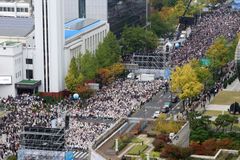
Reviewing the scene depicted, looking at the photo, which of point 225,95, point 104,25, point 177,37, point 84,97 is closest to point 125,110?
point 84,97

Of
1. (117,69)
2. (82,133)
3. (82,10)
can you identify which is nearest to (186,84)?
(82,133)

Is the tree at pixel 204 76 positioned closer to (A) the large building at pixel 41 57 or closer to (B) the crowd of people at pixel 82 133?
(A) the large building at pixel 41 57

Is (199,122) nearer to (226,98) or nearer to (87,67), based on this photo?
(226,98)

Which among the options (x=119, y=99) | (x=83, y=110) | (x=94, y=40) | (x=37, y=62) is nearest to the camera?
(x=83, y=110)

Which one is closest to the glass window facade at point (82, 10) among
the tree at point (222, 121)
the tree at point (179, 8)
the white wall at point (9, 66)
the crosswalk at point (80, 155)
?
the white wall at point (9, 66)

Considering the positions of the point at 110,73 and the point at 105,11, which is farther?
the point at 105,11

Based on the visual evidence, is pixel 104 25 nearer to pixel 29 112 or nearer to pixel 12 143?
pixel 29 112

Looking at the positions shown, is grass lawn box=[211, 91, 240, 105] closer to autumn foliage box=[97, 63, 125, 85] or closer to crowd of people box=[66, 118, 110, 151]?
autumn foliage box=[97, 63, 125, 85]
